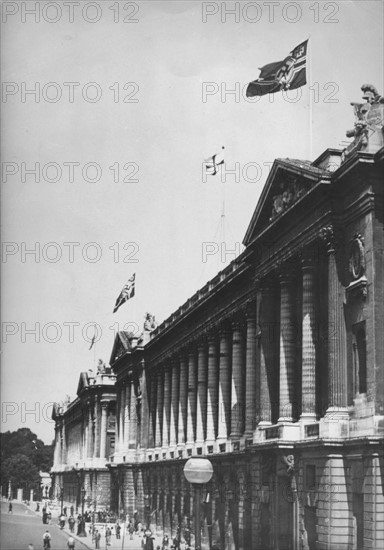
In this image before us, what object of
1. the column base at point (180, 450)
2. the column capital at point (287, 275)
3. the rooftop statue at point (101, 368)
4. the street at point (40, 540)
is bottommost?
the street at point (40, 540)

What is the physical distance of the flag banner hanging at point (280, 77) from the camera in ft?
144

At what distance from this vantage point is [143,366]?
96.7 meters

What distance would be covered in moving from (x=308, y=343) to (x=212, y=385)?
83.4 ft

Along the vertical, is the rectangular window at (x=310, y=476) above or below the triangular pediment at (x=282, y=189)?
below

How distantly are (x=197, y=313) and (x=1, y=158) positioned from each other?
3377cm

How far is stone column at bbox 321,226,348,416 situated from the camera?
4053cm

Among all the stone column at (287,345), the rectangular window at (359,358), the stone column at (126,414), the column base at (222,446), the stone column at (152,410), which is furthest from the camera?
the stone column at (126,414)

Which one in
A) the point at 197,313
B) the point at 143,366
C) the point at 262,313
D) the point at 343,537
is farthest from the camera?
the point at 143,366

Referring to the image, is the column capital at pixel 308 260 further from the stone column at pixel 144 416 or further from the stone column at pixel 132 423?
the stone column at pixel 132 423

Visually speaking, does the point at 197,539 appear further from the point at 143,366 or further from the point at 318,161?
the point at 143,366

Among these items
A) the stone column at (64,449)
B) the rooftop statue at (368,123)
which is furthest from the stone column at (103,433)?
the rooftop statue at (368,123)

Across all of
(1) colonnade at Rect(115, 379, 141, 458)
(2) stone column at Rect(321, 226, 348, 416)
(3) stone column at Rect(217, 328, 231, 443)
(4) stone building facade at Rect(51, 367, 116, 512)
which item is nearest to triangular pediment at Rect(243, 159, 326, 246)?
(2) stone column at Rect(321, 226, 348, 416)

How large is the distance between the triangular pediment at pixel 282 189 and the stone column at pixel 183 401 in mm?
27550

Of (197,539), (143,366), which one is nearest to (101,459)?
(143,366)
